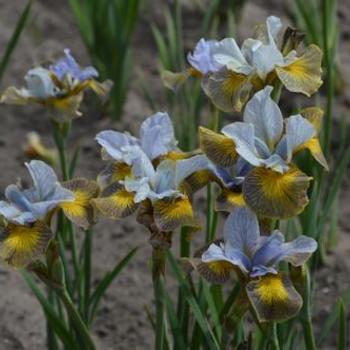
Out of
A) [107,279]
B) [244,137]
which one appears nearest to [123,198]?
[244,137]

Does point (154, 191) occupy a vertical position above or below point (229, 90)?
below

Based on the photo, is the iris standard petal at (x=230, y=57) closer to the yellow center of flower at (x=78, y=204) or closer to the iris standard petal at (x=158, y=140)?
the iris standard petal at (x=158, y=140)

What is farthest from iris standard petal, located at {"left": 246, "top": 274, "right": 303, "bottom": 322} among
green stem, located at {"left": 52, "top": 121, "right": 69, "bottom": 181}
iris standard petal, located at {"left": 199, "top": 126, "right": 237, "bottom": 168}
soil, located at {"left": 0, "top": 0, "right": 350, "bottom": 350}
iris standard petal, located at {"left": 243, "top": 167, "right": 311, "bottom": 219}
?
green stem, located at {"left": 52, "top": 121, "right": 69, "bottom": 181}

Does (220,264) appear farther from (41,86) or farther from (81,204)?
(41,86)

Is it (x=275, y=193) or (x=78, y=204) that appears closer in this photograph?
(x=275, y=193)

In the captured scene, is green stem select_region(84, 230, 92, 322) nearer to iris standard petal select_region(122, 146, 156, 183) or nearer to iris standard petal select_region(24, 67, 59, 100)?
iris standard petal select_region(24, 67, 59, 100)

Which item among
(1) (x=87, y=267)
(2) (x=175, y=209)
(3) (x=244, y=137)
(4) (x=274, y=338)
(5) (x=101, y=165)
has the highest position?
(3) (x=244, y=137)
